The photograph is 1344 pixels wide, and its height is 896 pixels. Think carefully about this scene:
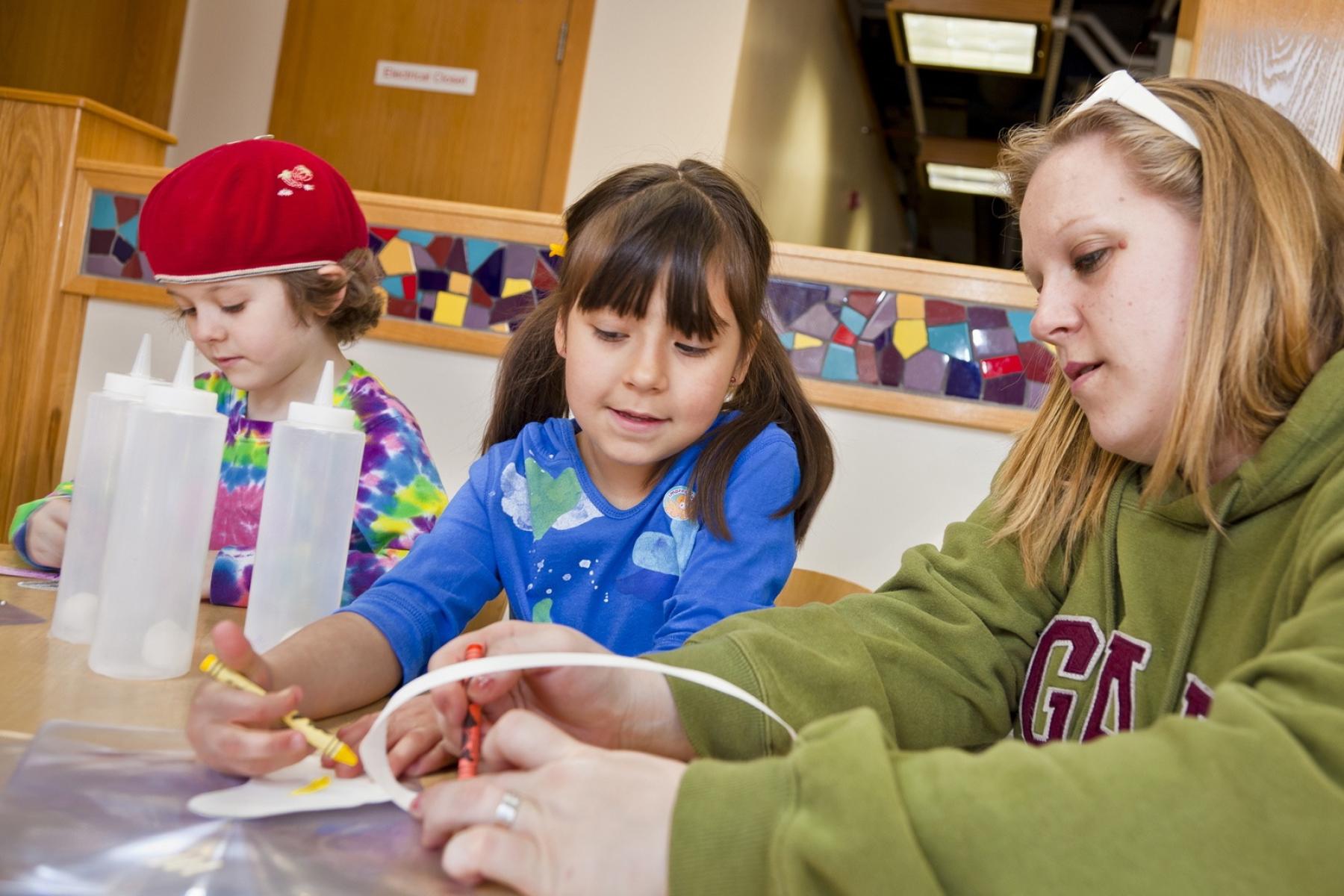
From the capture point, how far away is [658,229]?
1132mm

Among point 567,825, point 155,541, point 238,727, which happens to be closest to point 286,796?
point 238,727

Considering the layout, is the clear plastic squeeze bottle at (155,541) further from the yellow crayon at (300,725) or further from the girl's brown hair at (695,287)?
the girl's brown hair at (695,287)

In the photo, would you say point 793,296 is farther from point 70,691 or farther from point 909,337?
point 70,691

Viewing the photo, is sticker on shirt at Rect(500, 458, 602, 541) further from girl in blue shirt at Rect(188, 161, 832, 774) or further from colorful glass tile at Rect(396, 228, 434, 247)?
colorful glass tile at Rect(396, 228, 434, 247)

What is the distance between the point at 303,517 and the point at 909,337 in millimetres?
1349

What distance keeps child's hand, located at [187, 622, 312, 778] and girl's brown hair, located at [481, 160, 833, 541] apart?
1.71ft

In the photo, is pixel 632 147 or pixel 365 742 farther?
pixel 632 147

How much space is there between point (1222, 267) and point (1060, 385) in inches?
10.3

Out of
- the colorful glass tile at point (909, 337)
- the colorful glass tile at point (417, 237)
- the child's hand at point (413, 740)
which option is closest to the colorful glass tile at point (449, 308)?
the colorful glass tile at point (417, 237)

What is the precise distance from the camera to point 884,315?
2051mm

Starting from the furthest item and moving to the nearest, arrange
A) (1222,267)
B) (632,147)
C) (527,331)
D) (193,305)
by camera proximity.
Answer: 1. (632,147)
2. (193,305)
3. (527,331)
4. (1222,267)

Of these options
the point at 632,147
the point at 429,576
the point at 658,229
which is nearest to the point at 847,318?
the point at 658,229

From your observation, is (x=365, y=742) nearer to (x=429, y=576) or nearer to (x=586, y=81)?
(x=429, y=576)

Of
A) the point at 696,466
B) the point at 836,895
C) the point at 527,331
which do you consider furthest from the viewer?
the point at 527,331
